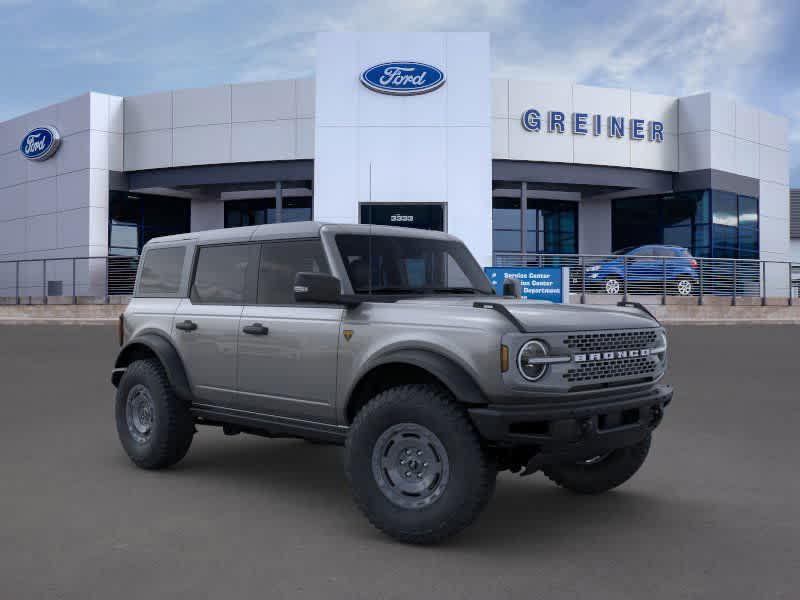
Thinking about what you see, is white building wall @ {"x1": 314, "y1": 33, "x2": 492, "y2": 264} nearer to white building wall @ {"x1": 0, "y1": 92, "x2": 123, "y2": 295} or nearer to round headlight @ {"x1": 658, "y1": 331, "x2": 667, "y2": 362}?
white building wall @ {"x1": 0, "y1": 92, "x2": 123, "y2": 295}

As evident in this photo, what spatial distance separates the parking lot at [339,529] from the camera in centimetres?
398

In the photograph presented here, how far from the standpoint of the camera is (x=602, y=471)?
18.7ft

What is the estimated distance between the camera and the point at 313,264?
5.66 m

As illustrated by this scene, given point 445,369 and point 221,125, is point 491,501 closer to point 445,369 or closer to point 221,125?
point 445,369

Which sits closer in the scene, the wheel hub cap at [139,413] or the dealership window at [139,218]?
the wheel hub cap at [139,413]

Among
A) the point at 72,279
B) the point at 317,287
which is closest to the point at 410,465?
the point at 317,287

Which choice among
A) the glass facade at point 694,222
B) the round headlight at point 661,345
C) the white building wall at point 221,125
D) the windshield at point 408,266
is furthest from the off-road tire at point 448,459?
the glass facade at point 694,222

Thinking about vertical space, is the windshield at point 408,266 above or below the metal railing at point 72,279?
below

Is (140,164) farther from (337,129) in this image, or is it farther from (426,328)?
(426,328)

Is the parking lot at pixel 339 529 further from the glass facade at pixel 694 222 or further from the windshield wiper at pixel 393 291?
the glass facade at pixel 694 222

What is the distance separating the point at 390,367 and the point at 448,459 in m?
0.82

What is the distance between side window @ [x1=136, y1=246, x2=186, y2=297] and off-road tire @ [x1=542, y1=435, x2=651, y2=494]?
11.4ft

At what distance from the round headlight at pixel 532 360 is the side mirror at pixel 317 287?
127cm

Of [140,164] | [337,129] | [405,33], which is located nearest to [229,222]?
[140,164]
